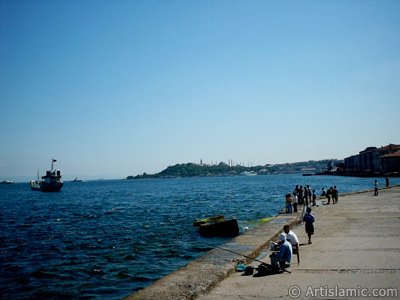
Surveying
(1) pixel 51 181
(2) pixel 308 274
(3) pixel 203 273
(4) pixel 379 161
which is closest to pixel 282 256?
(2) pixel 308 274

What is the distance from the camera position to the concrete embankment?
27.3 ft

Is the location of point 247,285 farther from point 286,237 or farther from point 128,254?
point 128,254

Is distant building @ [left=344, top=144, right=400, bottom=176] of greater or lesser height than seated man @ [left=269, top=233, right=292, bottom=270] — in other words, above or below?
above

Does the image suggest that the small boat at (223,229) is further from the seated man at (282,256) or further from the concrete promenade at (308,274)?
the seated man at (282,256)

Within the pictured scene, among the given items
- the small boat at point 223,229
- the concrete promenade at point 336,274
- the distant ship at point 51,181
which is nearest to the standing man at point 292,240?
the concrete promenade at point 336,274

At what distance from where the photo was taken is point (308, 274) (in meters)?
9.34

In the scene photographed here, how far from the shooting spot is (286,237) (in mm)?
10898

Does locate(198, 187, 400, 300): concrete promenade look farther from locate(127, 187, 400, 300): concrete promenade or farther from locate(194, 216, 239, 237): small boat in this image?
locate(194, 216, 239, 237): small boat

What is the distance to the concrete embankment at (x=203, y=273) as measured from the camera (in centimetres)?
831

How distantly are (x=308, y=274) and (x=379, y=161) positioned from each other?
137 meters

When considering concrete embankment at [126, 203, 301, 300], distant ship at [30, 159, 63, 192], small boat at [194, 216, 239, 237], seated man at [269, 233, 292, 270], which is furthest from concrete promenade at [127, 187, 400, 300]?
distant ship at [30, 159, 63, 192]

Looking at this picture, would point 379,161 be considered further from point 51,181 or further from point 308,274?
point 308,274

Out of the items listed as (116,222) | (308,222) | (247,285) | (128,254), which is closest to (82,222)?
(116,222)

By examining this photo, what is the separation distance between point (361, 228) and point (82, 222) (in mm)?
26706
